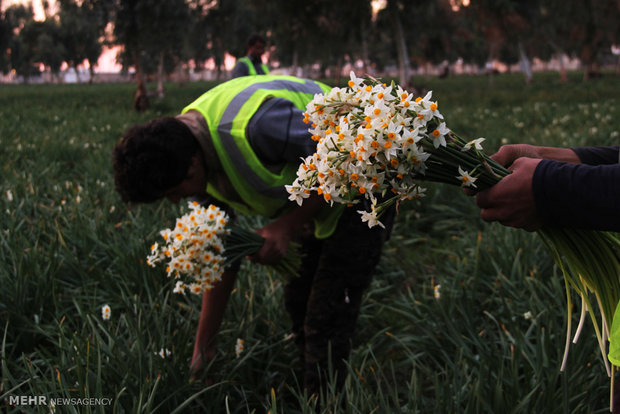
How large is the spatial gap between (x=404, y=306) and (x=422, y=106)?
236 centimetres

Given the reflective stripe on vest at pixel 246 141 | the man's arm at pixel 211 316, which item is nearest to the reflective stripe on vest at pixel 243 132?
the reflective stripe on vest at pixel 246 141

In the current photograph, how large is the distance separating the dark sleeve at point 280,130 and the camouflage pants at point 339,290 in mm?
394

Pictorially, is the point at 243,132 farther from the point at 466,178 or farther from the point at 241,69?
the point at 241,69

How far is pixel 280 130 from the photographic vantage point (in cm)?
200

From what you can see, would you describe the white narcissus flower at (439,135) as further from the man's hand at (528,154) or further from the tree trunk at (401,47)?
the tree trunk at (401,47)

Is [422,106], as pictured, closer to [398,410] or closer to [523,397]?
[398,410]

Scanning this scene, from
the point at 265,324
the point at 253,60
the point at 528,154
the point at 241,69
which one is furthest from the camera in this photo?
the point at 253,60

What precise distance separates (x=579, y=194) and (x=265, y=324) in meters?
2.11

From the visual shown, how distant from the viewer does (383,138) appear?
108cm

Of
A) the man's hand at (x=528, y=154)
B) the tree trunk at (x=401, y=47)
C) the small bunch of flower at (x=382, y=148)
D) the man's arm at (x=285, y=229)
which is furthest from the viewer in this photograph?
the tree trunk at (x=401, y=47)

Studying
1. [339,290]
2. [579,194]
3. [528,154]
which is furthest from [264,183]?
[579,194]

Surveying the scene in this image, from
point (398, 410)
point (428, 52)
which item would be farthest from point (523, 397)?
point (428, 52)
